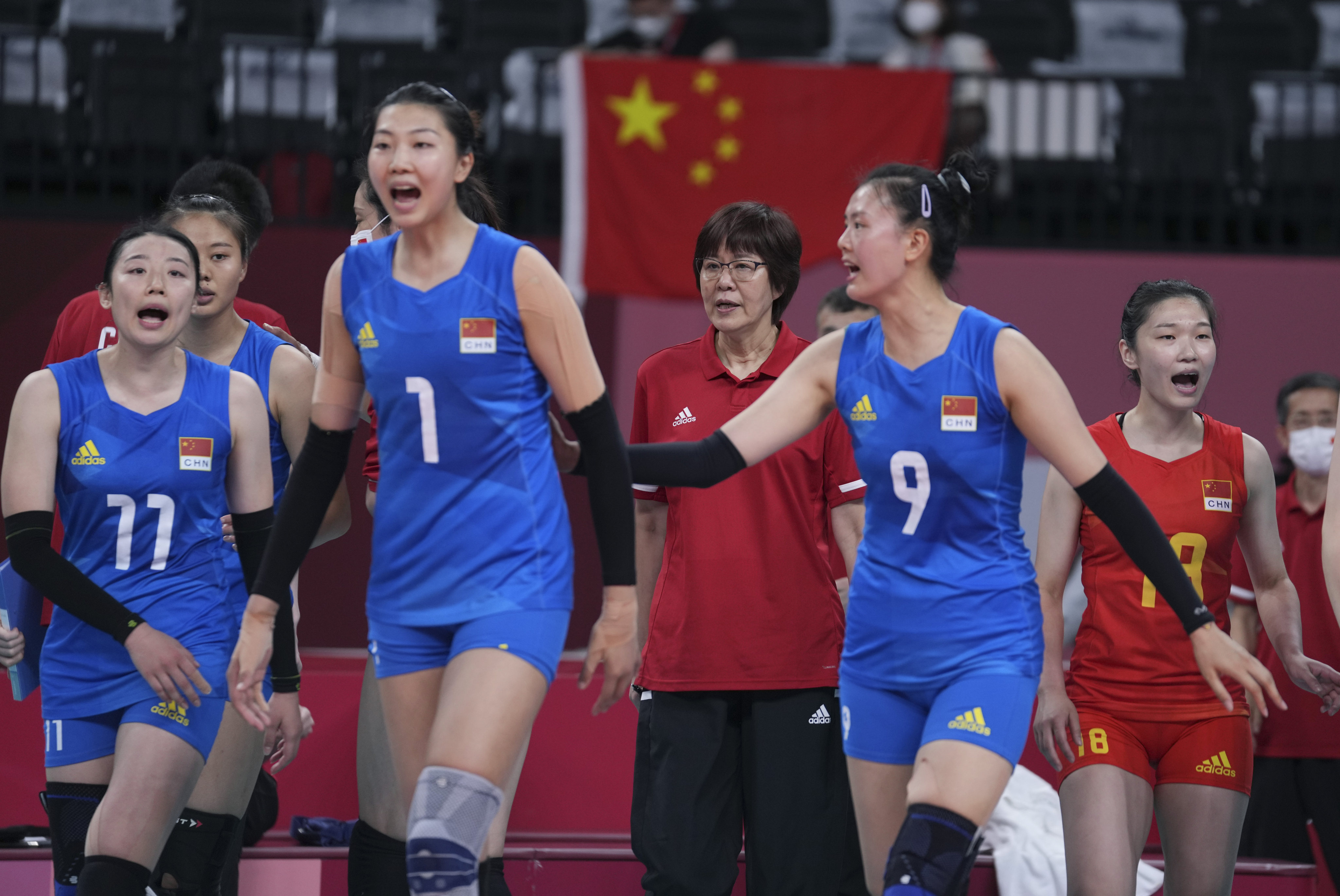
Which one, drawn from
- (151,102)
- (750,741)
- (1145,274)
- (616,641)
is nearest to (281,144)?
(151,102)

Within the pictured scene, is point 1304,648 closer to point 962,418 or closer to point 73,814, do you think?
point 962,418

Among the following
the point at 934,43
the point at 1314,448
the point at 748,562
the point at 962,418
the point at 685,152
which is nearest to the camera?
the point at 962,418

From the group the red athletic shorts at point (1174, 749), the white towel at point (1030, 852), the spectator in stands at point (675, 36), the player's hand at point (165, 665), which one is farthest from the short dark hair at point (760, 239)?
the spectator in stands at point (675, 36)

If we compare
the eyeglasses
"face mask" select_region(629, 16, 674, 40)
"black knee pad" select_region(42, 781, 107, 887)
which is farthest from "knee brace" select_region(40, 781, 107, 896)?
"face mask" select_region(629, 16, 674, 40)

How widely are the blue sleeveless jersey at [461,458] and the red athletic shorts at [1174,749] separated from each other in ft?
4.97

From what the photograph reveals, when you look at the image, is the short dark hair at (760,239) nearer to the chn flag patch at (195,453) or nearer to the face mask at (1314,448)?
the chn flag patch at (195,453)

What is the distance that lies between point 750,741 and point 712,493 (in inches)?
26.6

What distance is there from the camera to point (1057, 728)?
3.73m

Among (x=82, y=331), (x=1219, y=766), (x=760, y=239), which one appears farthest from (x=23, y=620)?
(x=1219, y=766)

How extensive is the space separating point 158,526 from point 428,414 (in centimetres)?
95

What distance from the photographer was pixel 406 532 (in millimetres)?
3002

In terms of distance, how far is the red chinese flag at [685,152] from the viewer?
7727 mm

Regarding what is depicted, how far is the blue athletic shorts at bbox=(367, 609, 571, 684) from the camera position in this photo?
291cm

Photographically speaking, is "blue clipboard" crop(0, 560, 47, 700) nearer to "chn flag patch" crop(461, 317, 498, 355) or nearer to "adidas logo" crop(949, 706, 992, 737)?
"chn flag patch" crop(461, 317, 498, 355)
